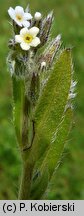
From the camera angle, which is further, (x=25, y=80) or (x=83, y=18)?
(x=83, y=18)

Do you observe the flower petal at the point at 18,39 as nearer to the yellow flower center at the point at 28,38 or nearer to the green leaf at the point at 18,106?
the yellow flower center at the point at 28,38

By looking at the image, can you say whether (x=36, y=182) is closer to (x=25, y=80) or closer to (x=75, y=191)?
(x=25, y=80)

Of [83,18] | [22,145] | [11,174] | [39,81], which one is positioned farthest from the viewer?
[83,18]

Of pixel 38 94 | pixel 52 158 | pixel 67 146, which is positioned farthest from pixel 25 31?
pixel 67 146

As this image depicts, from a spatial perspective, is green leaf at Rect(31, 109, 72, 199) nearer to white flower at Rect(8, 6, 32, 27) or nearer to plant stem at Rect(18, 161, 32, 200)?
plant stem at Rect(18, 161, 32, 200)

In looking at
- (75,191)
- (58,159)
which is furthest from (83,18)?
(58,159)

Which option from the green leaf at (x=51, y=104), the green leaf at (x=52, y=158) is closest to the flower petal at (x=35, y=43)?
the green leaf at (x=51, y=104)

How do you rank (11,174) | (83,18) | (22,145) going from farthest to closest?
(83,18) < (11,174) < (22,145)

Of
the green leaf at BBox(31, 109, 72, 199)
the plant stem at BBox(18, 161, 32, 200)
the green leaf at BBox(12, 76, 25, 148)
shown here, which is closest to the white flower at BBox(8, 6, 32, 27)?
the green leaf at BBox(12, 76, 25, 148)
